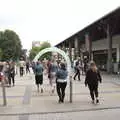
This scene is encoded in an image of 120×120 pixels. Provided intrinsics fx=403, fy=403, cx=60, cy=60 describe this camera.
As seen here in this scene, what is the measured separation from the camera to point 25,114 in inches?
490

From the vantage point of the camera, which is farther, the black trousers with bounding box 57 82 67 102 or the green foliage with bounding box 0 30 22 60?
the green foliage with bounding box 0 30 22 60

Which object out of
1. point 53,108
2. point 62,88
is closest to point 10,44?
point 62,88

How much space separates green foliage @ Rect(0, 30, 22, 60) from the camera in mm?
123938

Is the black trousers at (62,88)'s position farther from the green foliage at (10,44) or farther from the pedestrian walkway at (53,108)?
the green foliage at (10,44)

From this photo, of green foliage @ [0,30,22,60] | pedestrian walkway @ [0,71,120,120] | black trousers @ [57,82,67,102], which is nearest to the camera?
pedestrian walkway @ [0,71,120,120]

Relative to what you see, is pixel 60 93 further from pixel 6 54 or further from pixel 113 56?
pixel 6 54

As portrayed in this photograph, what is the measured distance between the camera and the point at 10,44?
415 ft

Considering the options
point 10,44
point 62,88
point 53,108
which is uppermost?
point 10,44

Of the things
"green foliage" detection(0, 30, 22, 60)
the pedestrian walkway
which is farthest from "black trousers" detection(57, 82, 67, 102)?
"green foliage" detection(0, 30, 22, 60)

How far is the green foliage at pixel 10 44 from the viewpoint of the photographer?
123938 millimetres

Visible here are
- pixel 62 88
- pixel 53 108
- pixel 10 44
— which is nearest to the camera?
pixel 53 108

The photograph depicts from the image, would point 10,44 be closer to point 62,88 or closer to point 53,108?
point 62,88

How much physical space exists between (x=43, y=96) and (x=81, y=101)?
2694mm

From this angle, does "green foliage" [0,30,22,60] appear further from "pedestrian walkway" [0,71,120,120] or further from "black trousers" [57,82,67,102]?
"black trousers" [57,82,67,102]
